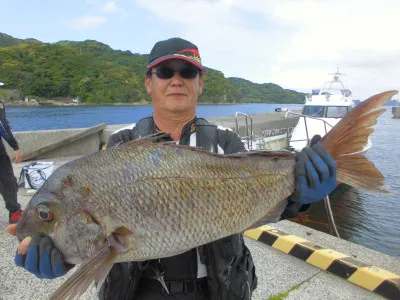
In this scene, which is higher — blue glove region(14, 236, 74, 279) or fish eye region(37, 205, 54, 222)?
fish eye region(37, 205, 54, 222)

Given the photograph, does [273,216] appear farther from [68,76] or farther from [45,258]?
[68,76]

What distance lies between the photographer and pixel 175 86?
7.45 ft

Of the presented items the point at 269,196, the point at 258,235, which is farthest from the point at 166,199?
the point at 258,235

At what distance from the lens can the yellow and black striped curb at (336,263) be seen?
130 inches

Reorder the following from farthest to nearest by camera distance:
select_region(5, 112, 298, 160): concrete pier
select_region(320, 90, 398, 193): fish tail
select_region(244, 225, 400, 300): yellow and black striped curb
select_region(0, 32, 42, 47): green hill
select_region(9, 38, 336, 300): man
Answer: select_region(0, 32, 42, 47): green hill, select_region(5, 112, 298, 160): concrete pier, select_region(244, 225, 400, 300): yellow and black striped curb, select_region(9, 38, 336, 300): man, select_region(320, 90, 398, 193): fish tail

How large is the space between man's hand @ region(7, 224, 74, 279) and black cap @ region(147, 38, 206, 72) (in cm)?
Result: 137

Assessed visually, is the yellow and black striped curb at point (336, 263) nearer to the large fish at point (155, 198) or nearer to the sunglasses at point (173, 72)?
the large fish at point (155, 198)

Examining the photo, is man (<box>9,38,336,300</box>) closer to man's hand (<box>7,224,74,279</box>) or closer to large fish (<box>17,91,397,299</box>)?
man's hand (<box>7,224,74,279</box>)

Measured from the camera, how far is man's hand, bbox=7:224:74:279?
1683mm

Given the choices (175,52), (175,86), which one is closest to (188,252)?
(175,86)

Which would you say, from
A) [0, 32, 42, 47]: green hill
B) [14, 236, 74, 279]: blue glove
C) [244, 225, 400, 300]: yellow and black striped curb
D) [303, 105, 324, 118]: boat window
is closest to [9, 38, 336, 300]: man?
[14, 236, 74, 279]: blue glove

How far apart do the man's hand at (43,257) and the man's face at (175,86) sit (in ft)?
3.85

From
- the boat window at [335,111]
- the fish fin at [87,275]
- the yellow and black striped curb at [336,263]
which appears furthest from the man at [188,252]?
the boat window at [335,111]

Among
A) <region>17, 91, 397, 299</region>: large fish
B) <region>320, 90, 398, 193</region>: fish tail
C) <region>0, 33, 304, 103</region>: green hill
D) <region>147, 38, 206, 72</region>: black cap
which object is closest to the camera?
<region>17, 91, 397, 299</region>: large fish
